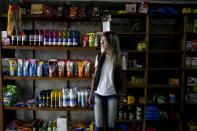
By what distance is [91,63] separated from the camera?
263 cm

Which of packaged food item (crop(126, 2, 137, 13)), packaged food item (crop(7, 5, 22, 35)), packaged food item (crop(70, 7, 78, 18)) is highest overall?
packaged food item (crop(126, 2, 137, 13))

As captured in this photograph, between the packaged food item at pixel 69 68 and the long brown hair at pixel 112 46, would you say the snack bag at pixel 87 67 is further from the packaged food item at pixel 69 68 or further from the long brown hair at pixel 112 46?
the long brown hair at pixel 112 46

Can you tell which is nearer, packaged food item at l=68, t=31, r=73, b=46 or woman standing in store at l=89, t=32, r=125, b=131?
woman standing in store at l=89, t=32, r=125, b=131

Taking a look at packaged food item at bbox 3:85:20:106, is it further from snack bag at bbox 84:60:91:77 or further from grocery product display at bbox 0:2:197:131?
snack bag at bbox 84:60:91:77

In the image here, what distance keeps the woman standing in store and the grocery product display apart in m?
0.31

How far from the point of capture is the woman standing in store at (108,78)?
1957mm

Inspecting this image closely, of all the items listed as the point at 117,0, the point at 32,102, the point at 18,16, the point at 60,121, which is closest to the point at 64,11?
the point at 18,16

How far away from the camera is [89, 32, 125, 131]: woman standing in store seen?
196cm

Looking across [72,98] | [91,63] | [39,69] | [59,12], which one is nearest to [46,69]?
[39,69]

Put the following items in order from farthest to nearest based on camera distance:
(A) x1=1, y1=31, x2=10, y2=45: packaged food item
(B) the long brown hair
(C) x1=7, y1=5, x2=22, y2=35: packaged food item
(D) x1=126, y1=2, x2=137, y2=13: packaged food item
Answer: (D) x1=126, y1=2, x2=137, y2=13: packaged food item → (A) x1=1, y1=31, x2=10, y2=45: packaged food item → (C) x1=7, y1=5, x2=22, y2=35: packaged food item → (B) the long brown hair

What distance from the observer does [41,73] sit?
260 cm

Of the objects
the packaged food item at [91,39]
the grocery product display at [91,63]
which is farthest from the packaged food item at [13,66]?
the packaged food item at [91,39]

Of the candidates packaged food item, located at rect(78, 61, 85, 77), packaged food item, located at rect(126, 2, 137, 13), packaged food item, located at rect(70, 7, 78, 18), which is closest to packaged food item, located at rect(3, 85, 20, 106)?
packaged food item, located at rect(78, 61, 85, 77)

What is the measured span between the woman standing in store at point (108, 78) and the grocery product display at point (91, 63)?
0.31 m
